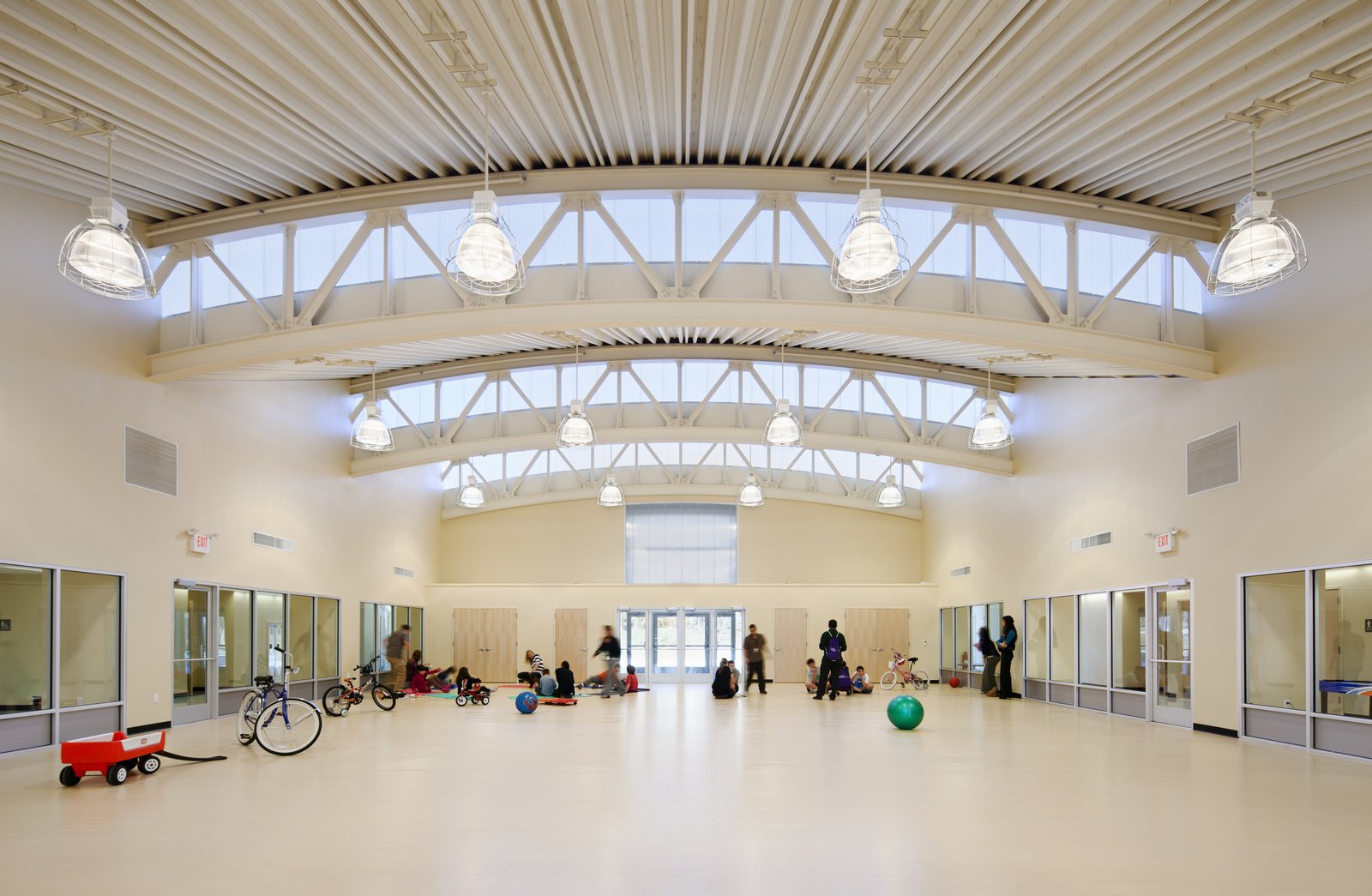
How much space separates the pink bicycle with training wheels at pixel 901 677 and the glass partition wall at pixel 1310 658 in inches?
Answer: 471

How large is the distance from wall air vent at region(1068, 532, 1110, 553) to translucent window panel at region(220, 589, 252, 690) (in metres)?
13.8

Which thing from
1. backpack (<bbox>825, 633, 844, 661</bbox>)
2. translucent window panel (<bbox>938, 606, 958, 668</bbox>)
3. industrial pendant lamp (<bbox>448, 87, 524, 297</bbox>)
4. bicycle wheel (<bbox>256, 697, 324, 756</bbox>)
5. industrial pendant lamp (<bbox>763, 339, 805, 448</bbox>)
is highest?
industrial pendant lamp (<bbox>448, 87, 524, 297</bbox>)

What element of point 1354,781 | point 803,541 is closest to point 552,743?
point 1354,781

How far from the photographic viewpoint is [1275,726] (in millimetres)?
12125

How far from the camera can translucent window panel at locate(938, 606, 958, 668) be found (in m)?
26.2

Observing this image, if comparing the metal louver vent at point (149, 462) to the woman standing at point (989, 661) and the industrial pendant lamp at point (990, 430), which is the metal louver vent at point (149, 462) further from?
the woman standing at point (989, 661)

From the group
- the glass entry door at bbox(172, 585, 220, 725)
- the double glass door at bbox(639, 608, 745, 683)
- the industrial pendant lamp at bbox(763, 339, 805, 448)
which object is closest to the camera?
the industrial pendant lamp at bbox(763, 339, 805, 448)

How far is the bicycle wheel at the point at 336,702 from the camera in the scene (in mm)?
16281

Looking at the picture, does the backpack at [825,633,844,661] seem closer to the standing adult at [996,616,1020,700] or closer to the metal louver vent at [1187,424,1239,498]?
the standing adult at [996,616,1020,700]

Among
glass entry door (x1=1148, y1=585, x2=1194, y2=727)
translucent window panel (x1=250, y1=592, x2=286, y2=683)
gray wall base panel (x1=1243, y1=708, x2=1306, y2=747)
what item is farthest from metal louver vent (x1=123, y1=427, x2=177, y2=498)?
gray wall base panel (x1=1243, y1=708, x2=1306, y2=747)

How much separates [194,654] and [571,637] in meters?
14.0

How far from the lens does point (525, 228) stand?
12859 mm

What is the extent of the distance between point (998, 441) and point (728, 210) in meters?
5.40

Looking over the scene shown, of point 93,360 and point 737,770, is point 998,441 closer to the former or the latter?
point 737,770
